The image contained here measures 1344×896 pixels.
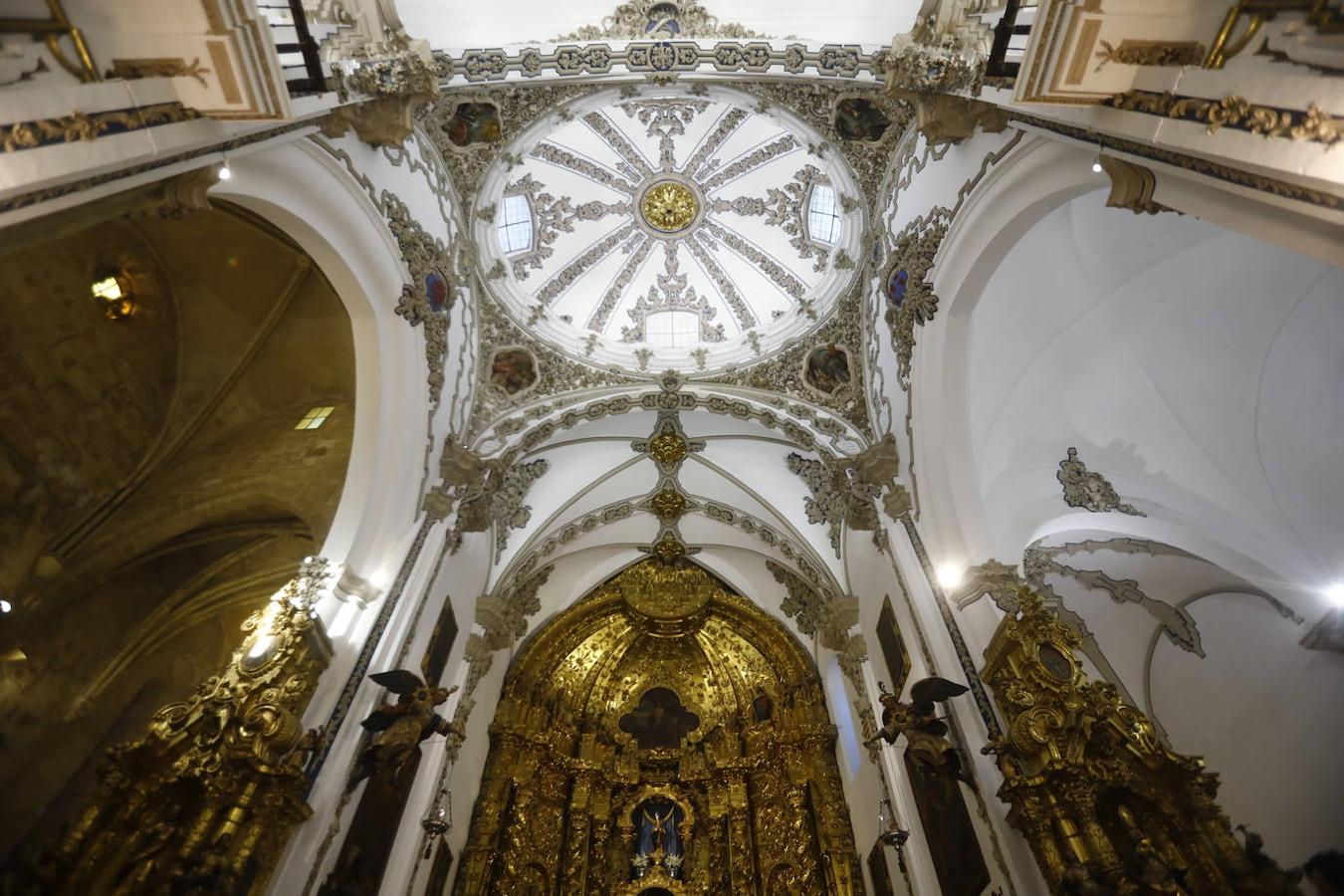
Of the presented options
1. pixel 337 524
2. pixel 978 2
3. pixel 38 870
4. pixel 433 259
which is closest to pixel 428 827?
pixel 337 524

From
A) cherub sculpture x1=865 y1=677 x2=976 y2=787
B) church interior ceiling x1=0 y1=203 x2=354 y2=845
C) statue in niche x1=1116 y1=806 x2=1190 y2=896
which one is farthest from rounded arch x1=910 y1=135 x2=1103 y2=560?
church interior ceiling x1=0 y1=203 x2=354 y2=845

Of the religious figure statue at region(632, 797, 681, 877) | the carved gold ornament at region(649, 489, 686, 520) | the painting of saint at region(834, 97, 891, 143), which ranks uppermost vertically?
the painting of saint at region(834, 97, 891, 143)

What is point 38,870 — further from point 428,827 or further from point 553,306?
point 553,306

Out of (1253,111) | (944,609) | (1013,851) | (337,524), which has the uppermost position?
(337,524)

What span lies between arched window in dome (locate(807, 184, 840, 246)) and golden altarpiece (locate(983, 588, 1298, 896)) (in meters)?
9.28

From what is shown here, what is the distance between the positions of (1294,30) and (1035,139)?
4134mm

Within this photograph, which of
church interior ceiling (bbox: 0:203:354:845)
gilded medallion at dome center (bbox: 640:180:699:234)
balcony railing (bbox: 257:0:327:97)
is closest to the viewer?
balcony railing (bbox: 257:0:327:97)

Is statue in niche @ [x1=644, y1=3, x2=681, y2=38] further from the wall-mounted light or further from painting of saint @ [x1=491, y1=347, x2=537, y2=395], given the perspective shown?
the wall-mounted light

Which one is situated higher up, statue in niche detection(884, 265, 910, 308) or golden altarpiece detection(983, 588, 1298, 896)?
statue in niche detection(884, 265, 910, 308)

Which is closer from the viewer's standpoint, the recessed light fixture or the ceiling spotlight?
the ceiling spotlight

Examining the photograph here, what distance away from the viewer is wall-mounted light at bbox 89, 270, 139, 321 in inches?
377

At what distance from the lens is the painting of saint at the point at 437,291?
9.88 m

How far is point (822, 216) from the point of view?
520 inches

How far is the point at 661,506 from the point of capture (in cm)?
1416
